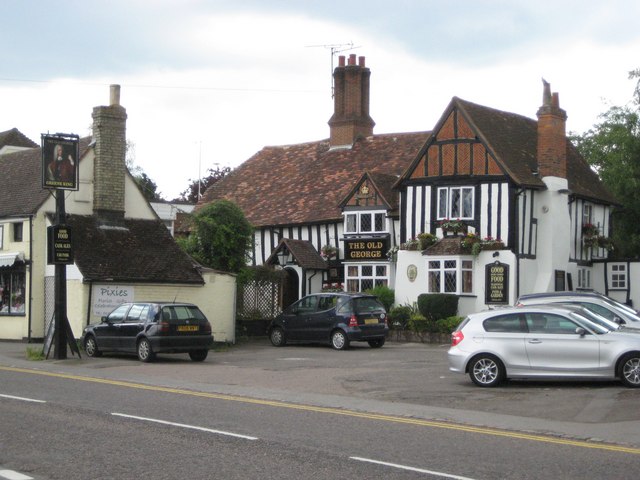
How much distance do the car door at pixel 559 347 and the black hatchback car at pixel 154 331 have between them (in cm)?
973

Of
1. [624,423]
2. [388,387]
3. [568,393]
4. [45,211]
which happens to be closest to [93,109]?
[45,211]

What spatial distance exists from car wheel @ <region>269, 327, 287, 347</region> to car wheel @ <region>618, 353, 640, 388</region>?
50.2 ft

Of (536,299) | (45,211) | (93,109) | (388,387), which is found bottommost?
(388,387)

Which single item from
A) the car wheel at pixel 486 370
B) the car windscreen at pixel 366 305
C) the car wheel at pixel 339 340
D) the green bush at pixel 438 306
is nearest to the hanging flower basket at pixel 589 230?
the green bush at pixel 438 306

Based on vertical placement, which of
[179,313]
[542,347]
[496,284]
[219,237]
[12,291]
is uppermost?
[219,237]

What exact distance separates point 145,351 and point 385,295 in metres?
15.9

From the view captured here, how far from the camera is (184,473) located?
962cm

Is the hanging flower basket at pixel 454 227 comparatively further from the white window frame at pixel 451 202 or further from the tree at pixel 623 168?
the tree at pixel 623 168

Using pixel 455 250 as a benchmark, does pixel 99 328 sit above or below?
below

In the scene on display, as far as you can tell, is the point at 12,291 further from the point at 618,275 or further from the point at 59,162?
the point at 618,275

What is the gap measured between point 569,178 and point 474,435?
29715mm

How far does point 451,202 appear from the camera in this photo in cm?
3866

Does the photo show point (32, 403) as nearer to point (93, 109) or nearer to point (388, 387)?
point (388, 387)

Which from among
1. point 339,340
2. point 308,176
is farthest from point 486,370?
point 308,176
